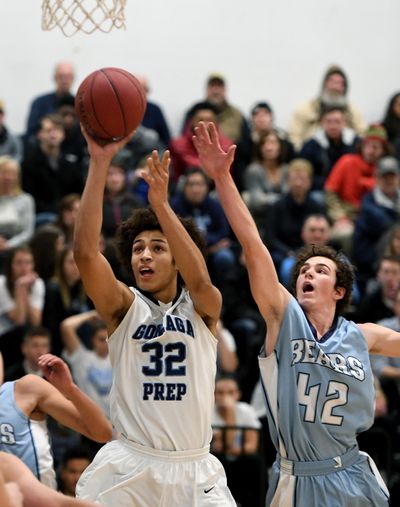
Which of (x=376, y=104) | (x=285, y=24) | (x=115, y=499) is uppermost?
(x=285, y=24)

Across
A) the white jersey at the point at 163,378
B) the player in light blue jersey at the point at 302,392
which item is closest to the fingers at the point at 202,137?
the player in light blue jersey at the point at 302,392

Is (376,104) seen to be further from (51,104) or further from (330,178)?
(51,104)

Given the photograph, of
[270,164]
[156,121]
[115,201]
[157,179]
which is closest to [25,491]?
[157,179]

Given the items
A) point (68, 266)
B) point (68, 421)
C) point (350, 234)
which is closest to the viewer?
point (68, 421)

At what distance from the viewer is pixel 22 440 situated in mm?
6367

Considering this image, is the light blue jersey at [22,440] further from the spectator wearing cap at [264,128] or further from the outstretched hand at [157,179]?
the spectator wearing cap at [264,128]

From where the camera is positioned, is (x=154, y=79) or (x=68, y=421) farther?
(x=154, y=79)

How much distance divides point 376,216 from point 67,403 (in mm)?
5154

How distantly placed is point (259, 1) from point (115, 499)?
27.8ft

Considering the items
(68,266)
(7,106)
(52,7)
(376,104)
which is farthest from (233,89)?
(52,7)

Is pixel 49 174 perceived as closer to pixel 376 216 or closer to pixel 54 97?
pixel 54 97

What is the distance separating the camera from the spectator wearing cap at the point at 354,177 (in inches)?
457

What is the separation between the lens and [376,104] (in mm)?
13625

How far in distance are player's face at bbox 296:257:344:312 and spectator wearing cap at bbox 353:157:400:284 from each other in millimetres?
4397
